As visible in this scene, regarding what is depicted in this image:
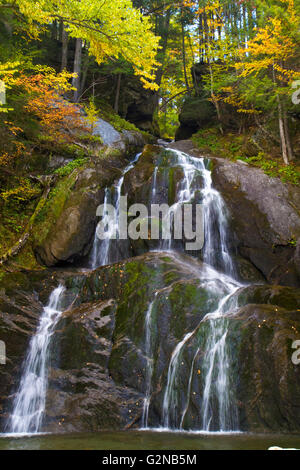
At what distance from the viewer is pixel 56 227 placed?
978 cm

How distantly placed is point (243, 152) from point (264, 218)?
5309mm

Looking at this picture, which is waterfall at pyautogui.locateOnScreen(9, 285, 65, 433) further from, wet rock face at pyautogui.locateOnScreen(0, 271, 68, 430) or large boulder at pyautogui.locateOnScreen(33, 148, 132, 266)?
large boulder at pyautogui.locateOnScreen(33, 148, 132, 266)

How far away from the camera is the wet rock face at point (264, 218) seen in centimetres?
888

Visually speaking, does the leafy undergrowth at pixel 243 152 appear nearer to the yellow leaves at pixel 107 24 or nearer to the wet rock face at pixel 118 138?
the wet rock face at pixel 118 138

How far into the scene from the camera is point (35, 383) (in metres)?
6.41

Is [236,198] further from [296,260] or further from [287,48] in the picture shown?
[287,48]

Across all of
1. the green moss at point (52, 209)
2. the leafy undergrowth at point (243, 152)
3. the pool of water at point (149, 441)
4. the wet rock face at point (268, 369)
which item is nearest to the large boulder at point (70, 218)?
→ the green moss at point (52, 209)

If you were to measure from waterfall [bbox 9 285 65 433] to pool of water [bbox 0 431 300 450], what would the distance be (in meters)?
0.68

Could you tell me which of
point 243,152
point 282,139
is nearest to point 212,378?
point 282,139

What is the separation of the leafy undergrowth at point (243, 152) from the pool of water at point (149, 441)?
26.2ft

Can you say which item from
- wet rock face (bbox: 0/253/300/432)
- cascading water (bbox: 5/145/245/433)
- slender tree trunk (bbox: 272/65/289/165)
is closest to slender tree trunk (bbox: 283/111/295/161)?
slender tree trunk (bbox: 272/65/289/165)
